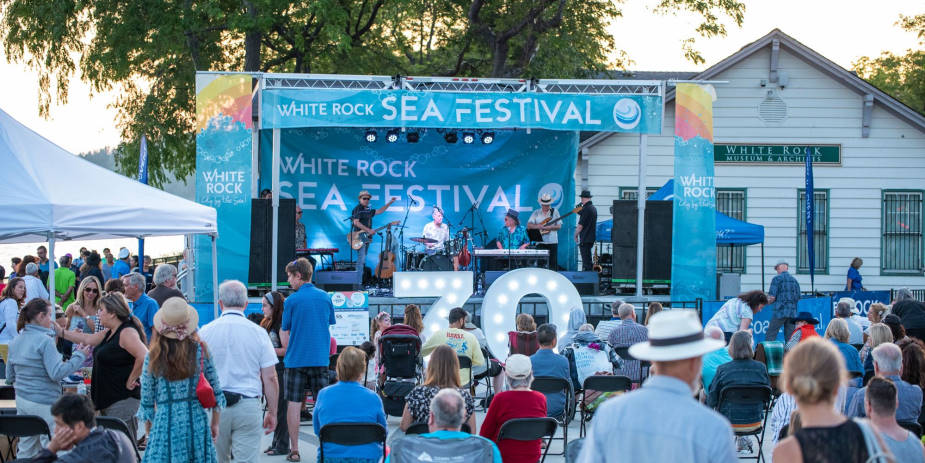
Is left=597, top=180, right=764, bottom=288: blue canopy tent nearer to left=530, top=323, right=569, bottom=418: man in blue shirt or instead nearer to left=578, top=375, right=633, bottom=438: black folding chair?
left=578, top=375, right=633, bottom=438: black folding chair

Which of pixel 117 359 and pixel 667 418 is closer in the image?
pixel 667 418

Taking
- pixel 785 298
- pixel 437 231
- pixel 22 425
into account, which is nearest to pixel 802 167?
pixel 785 298

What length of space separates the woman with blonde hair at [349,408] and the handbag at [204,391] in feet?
2.32

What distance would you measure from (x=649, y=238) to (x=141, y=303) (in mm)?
9126

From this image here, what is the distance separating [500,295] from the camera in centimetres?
1183

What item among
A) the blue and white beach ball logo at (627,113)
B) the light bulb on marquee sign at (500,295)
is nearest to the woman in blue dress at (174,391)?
the light bulb on marquee sign at (500,295)

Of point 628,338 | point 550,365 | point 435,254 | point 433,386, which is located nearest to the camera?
point 433,386

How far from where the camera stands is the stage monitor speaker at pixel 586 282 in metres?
15.0

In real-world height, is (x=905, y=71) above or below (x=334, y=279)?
above

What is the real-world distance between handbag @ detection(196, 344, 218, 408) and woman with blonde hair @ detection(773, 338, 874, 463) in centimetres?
337

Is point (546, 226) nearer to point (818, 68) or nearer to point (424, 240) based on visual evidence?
point (424, 240)

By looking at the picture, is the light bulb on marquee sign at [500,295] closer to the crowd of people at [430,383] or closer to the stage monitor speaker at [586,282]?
the crowd of people at [430,383]

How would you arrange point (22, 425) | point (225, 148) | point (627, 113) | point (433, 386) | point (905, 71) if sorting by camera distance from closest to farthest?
point (22, 425) → point (433, 386) → point (225, 148) → point (627, 113) → point (905, 71)

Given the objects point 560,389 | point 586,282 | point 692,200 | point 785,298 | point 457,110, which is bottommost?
point 560,389
